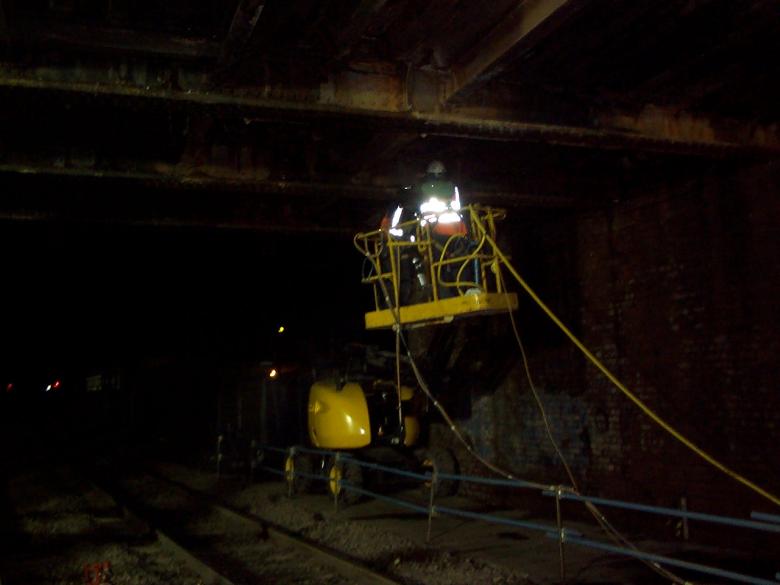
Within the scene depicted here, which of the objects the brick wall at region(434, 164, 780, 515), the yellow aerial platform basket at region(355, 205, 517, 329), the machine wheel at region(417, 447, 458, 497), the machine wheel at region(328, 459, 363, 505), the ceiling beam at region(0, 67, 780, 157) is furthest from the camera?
the machine wheel at region(417, 447, 458, 497)

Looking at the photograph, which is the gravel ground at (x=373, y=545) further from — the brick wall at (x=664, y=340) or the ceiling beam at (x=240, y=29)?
the ceiling beam at (x=240, y=29)

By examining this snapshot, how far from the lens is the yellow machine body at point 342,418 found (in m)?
10.9

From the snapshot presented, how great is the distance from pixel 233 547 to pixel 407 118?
19.0ft

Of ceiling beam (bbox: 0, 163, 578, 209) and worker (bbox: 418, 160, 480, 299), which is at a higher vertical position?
ceiling beam (bbox: 0, 163, 578, 209)

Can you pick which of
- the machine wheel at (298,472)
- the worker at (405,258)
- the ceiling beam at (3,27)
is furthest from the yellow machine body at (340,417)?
the ceiling beam at (3,27)

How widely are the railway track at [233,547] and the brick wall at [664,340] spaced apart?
10.4ft

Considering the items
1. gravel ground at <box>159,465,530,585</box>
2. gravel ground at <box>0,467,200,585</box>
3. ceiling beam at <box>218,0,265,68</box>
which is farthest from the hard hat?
gravel ground at <box>0,467,200,585</box>

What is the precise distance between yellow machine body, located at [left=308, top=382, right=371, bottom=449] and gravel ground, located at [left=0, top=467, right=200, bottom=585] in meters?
2.75

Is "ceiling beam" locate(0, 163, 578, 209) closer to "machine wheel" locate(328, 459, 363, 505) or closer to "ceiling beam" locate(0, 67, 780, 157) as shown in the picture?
"ceiling beam" locate(0, 67, 780, 157)

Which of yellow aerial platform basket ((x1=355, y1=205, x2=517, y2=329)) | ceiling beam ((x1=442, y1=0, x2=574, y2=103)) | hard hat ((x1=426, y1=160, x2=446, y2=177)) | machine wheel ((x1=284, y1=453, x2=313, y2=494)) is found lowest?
machine wheel ((x1=284, y1=453, x2=313, y2=494))

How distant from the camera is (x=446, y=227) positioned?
7730mm

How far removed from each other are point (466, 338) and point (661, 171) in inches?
162

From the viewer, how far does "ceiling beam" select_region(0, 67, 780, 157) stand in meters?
5.58

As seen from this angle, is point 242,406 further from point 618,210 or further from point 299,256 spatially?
point 618,210
